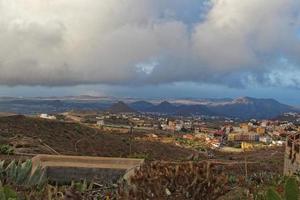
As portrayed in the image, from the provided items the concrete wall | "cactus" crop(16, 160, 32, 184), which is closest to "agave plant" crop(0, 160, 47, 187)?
"cactus" crop(16, 160, 32, 184)

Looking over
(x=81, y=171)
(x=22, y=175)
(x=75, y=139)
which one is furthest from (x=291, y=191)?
(x=75, y=139)

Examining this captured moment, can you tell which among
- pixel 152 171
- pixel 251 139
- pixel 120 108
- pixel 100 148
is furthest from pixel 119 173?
pixel 120 108

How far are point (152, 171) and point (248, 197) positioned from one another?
9.08ft

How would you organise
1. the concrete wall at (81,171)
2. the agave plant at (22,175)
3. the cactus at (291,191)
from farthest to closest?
the concrete wall at (81,171)
the agave plant at (22,175)
the cactus at (291,191)

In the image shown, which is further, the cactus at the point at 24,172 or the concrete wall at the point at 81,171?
the concrete wall at the point at 81,171

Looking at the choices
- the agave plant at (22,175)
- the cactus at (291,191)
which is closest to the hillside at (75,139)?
the agave plant at (22,175)

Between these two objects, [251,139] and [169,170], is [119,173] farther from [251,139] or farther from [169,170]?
[251,139]

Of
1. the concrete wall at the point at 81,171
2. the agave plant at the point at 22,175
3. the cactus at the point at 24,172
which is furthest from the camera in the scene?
the concrete wall at the point at 81,171

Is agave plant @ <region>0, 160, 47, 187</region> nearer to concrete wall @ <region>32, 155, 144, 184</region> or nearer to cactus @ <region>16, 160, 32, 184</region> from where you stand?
cactus @ <region>16, 160, 32, 184</region>

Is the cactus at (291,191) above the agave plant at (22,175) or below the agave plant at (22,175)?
above

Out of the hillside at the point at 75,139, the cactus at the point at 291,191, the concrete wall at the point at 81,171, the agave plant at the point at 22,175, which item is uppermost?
the cactus at the point at 291,191

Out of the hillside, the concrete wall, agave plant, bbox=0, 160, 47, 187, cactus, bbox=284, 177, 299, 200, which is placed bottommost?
the hillside

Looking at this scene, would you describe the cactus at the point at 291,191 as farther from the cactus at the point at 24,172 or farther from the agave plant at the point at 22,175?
the cactus at the point at 24,172

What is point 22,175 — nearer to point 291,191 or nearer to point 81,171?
point 81,171
